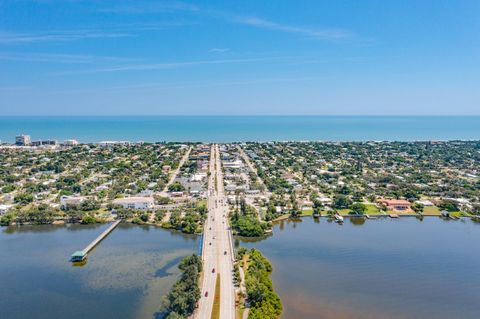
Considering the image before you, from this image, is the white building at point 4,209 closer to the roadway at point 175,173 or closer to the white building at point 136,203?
the white building at point 136,203

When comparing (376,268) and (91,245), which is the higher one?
(91,245)

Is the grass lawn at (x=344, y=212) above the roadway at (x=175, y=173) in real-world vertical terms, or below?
below

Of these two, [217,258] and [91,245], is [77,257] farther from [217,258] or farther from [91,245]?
[217,258]

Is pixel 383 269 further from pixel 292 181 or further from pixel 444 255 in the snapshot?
pixel 292 181

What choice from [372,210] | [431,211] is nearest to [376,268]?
[372,210]

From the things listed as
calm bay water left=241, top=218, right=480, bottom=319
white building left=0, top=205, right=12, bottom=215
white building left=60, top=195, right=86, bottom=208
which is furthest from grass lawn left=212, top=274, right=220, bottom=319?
white building left=0, top=205, right=12, bottom=215

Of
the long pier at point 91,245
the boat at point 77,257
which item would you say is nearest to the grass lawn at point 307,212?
the long pier at point 91,245
